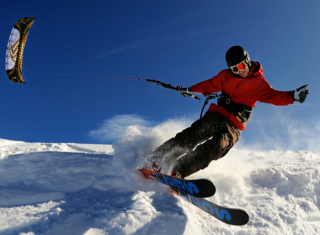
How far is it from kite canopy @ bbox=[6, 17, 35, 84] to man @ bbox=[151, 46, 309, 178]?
306 inches

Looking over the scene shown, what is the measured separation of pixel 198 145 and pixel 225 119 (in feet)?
2.70

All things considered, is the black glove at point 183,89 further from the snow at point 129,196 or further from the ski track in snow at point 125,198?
the ski track in snow at point 125,198

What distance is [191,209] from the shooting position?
151 inches

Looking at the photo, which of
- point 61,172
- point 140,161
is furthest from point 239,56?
point 61,172

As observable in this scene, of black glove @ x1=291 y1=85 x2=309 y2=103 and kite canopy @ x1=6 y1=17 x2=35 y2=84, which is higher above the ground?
kite canopy @ x1=6 y1=17 x2=35 y2=84

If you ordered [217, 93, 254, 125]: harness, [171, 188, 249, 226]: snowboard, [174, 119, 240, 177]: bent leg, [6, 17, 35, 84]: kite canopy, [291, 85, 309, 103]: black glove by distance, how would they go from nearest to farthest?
[171, 188, 249, 226]: snowboard < [291, 85, 309, 103]: black glove < [174, 119, 240, 177]: bent leg < [217, 93, 254, 125]: harness < [6, 17, 35, 84]: kite canopy

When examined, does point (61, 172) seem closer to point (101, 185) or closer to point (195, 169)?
point (101, 185)

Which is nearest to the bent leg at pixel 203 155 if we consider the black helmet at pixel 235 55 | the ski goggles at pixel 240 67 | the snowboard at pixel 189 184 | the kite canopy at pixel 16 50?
the snowboard at pixel 189 184

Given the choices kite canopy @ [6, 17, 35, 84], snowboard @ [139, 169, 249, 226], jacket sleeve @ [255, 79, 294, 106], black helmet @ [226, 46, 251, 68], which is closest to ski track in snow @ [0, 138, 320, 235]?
snowboard @ [139, 169, 249, 226]

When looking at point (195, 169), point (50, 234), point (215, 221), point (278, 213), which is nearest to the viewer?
point (50, 234)

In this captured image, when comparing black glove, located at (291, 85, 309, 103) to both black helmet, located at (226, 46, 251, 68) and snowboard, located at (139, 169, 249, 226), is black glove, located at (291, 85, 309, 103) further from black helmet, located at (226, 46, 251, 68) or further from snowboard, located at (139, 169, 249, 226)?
snowboard, located at (139, 169, 249, 226)

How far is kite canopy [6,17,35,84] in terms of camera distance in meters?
9.72

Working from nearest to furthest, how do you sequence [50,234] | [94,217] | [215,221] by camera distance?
[50,234], [94,217], [215,221]

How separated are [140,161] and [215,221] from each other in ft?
6.16
